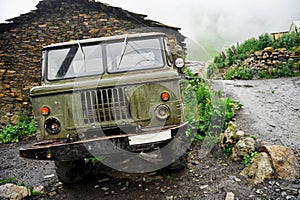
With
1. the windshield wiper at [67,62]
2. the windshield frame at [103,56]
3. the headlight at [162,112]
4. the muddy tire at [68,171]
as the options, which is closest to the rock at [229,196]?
the headlight at [162,112]

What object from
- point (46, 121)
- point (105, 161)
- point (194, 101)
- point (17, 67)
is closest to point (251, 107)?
point (194, 101)

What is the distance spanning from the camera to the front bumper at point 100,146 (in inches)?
129

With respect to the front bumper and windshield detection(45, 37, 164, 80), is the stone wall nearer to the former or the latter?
windshield detection(45, 37, 164, 80)

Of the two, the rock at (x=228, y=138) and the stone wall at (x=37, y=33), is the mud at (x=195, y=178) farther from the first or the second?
the stone wall at (x=37, y=33)

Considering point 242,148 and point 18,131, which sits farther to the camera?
point 18,131

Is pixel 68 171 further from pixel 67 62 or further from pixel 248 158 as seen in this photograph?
pixel 248 158

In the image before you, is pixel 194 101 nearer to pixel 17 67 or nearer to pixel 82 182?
pixel 82 182

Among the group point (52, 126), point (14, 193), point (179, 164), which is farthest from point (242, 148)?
point (14, 193)

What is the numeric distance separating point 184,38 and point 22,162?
6231mm

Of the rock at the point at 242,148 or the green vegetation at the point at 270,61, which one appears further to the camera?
the green vegetation at the point at 270,61

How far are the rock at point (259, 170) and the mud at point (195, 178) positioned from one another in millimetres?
84

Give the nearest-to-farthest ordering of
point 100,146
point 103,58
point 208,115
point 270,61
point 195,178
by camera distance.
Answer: point 100,146
point 195,178
point 103,58
point 208,115
point 270,61

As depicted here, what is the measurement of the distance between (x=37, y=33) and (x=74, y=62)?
231 inches

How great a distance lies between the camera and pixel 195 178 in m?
4.04
